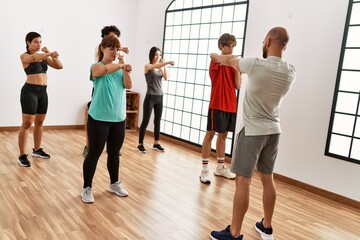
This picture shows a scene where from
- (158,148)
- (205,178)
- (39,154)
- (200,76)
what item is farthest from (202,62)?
(39,154)

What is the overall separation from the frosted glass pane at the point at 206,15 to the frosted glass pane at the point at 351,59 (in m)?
2.23

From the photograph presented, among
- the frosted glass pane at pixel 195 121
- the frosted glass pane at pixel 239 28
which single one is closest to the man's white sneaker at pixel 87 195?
the frosted glass pane at pixel 195 121

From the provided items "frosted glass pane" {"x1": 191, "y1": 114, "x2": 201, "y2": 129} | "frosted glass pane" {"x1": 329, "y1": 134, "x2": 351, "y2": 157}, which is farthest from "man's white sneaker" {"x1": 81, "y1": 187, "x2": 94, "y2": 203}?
"frosted glass pane" {"x1": 191, "y1": 114, "x2": 201, "y2": 129}

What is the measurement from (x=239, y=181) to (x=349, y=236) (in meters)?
1.14

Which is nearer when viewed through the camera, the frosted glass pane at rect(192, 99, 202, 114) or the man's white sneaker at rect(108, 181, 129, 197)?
the man's white sneaker at rect(108, 181, 129, 197)

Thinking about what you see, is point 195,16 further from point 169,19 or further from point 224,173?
point 224,173

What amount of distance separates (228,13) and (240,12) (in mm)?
231

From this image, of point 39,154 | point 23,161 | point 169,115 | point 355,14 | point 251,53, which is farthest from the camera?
point 169,115

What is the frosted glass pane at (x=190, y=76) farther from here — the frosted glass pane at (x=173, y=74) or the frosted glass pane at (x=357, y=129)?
the frosted glass pane at (x=357, y=129)

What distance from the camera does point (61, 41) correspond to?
5496 mm

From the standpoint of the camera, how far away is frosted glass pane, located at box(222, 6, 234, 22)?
4516 millimetres

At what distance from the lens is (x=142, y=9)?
20.1 ft

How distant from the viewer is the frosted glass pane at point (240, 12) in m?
4.33

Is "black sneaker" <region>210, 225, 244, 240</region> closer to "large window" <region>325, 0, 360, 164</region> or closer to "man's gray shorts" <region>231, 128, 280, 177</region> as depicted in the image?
"man's gray shorts" <region>231, 128, 280, 177</region>
